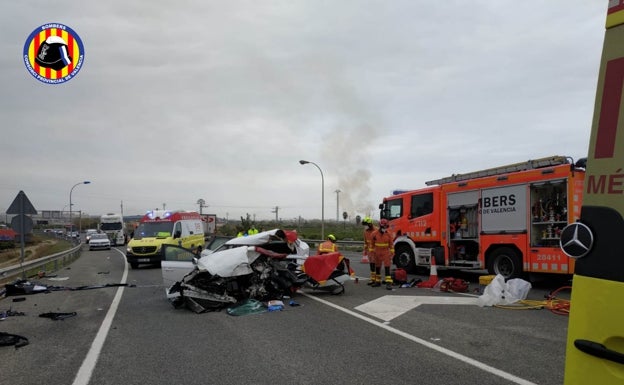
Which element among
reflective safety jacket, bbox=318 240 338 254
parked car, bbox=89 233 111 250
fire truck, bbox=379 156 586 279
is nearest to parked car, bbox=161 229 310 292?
reflective safety jacket, bbox=318 240 338 254

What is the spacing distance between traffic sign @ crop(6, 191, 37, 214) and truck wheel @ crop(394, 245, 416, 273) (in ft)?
38.0

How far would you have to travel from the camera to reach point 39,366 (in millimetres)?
5344

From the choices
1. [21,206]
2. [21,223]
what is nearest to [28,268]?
[21,223]

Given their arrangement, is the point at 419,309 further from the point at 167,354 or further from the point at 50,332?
the point at 50,332

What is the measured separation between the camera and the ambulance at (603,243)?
1863mm

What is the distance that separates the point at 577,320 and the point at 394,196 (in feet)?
43.9

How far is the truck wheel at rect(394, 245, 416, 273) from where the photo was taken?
46.8 ft

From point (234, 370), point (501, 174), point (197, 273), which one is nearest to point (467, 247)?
point (501, 174)

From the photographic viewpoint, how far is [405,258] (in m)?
14.5

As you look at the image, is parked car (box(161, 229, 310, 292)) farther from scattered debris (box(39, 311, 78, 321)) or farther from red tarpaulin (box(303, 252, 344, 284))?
scattered debris (box(39, 311, 78, 321))

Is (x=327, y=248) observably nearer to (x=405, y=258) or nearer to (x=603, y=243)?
(x=405, y=258)

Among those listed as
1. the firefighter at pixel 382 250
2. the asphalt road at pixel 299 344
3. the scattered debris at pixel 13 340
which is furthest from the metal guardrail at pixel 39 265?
the firefighter at pixel 382 250

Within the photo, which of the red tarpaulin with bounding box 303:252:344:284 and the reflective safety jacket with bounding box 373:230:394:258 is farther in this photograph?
the reflective safety jacket with bounding box 373:230:394:258

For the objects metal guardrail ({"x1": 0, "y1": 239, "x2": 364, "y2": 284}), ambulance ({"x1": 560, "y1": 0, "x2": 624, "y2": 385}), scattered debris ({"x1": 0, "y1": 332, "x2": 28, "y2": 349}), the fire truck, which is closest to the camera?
ambulance ({"x1": 560, "y1": 0, "x2": 624, "y2": 385})
